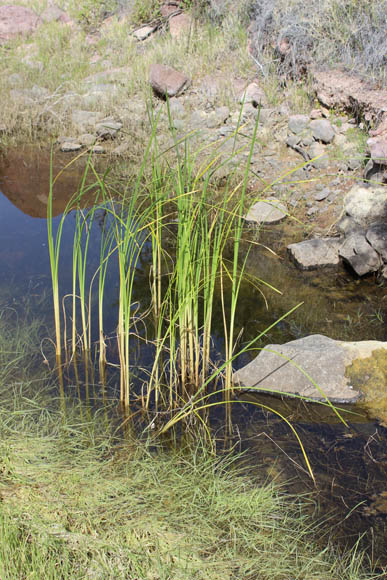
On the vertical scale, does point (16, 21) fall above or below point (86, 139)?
above

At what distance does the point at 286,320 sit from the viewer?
3756 mm

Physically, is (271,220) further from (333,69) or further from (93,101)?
(93,101)

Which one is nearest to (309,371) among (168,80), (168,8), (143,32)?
(168,80)

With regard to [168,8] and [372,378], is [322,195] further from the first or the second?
[168,8]

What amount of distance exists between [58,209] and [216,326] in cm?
263

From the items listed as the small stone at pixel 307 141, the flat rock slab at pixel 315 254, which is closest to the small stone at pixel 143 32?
the small stone at pixel 307 141

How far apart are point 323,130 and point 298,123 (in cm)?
37

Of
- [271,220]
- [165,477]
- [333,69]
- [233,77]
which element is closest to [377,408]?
[165,477]

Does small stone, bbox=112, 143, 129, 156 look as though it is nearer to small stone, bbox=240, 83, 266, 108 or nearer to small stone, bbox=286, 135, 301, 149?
small stone, bbox=240, 83, 266, 108

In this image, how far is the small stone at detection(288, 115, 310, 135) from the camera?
6254 mm

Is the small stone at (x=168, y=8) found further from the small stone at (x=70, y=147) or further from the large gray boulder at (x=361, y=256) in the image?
the large gray boulder at (x=361, y=256)

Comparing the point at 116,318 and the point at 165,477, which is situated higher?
the point at 165,477

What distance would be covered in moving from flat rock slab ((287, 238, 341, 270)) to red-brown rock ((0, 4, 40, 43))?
8.70 meters

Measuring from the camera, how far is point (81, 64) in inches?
350
